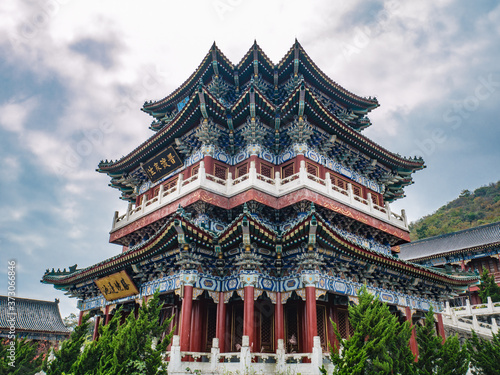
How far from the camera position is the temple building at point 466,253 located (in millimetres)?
36344

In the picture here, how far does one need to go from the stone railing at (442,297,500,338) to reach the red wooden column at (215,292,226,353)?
19351 mm

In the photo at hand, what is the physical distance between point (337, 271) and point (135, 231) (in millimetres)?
10701

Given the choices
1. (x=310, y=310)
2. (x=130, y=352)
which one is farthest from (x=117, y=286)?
(x=310, y=310)

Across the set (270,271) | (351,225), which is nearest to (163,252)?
(270,271)

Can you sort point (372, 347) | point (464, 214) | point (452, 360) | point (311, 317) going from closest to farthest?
1. point (372, 347)
2. point (452, 360)
3. point (311, 317)
4. point (464, 214)

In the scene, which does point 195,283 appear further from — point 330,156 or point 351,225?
point 330,156

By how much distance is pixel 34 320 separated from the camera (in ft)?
124

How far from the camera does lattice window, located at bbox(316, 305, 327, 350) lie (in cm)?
1526

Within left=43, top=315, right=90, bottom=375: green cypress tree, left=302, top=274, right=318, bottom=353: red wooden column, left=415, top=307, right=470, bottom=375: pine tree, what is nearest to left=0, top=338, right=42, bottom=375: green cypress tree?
left=43, top=315, right=90, bottom=375: green cypress tree

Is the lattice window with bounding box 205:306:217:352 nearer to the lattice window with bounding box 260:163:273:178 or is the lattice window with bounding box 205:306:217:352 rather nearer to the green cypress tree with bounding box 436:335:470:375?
the lattice window with bounding box 260:163:273:178

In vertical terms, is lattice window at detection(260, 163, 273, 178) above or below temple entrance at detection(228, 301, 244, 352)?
above

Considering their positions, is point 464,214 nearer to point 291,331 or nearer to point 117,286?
point 291,331

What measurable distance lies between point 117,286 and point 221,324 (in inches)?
239

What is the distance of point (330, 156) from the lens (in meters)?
19.7
